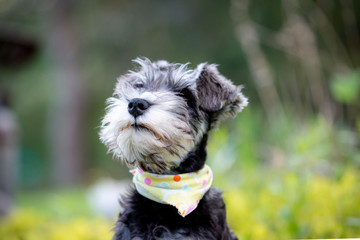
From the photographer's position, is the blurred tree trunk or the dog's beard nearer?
the dog's beard

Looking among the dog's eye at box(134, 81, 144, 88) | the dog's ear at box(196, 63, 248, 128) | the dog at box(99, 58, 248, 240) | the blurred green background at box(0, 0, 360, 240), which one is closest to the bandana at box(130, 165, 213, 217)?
the dog at box(99, 58, 248, 240)

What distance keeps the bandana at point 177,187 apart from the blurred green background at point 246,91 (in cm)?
79

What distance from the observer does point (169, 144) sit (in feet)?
8.95

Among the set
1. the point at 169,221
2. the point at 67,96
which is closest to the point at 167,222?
the point at 169,221

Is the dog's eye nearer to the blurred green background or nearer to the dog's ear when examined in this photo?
the dog's ear

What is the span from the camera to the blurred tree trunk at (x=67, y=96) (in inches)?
557

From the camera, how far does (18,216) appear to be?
5672 mm

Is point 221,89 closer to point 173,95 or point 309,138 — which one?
point 173,95

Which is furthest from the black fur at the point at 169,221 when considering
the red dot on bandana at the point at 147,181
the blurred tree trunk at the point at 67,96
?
the blurred tree trunk at the point at 67,96

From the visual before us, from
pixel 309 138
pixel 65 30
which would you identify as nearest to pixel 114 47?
pixel 65 30

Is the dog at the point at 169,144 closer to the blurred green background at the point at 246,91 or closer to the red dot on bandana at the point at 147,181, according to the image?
the red dot on bandana at the point at 147,181

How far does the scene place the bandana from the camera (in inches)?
107

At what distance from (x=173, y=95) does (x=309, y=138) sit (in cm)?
255

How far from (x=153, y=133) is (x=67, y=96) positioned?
39.9 ft
